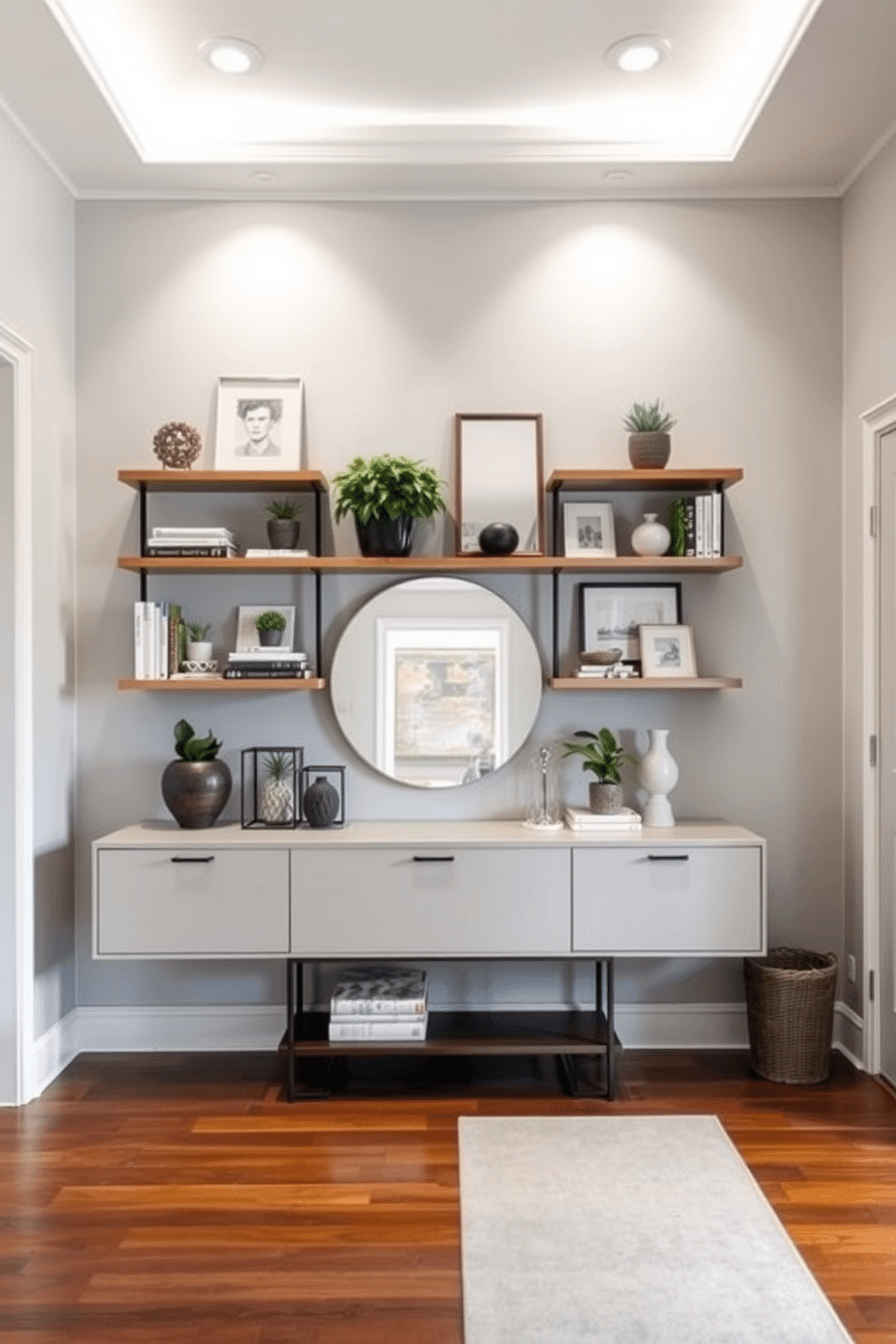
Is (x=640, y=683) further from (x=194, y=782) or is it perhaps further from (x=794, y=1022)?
(x=194, y=782)

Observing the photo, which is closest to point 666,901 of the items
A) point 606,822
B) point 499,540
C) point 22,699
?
point 606,822

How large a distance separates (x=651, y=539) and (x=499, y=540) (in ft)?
1.62

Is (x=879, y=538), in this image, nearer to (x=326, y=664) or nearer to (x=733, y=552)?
(x=733, y=552)

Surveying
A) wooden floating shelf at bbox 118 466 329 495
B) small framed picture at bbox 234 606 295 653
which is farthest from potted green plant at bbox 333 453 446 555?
small framed picture at bbox 234 606 295 653

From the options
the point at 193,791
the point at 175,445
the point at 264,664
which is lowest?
the point at 193,791

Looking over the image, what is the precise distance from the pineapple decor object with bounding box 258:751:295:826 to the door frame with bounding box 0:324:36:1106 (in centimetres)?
71

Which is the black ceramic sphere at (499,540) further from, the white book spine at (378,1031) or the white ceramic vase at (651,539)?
the white book spine at (378,1031)

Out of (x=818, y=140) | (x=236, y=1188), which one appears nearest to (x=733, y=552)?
(x=818, y=140)

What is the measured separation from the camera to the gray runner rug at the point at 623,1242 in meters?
2.06

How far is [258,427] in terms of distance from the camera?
3586 mm

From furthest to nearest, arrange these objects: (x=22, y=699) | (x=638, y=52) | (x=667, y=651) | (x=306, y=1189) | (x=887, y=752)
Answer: (x=667, y=651)
(x=887, y=752)
(x=22, y=699)
(x=638, y=52)
(x=306, y=1189)

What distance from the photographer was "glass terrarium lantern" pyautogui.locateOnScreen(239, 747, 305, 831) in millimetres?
3443

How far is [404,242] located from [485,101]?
51 cm

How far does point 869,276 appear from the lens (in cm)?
339
